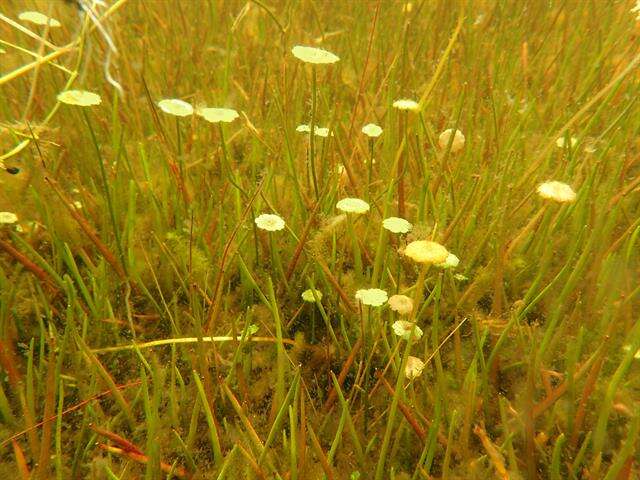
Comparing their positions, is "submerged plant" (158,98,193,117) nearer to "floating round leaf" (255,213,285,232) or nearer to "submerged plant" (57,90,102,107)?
"submerged plant" (57,90,102,107)

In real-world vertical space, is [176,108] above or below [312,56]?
below

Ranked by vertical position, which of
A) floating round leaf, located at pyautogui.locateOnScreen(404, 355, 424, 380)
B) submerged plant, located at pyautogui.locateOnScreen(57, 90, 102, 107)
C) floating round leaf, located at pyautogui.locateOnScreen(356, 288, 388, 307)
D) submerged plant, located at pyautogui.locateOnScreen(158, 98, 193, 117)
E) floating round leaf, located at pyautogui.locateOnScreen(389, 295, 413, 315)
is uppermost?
submerged plant, located at pyautogui.locateOnScreen(57, 90, 102, 107)

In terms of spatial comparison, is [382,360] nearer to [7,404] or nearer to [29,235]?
[7,404]

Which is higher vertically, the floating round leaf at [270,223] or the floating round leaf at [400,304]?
the floating round leaf at [270,223]

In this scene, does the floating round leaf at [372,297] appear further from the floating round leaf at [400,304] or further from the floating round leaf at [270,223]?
the floating round leaf at [270,223]

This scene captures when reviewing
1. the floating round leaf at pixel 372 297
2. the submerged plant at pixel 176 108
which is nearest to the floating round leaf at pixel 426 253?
the floating round leaf at pixel 372 297

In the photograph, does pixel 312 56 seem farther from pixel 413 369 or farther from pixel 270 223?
pixel 413 369

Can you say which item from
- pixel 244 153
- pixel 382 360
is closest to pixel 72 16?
pixel 244 153

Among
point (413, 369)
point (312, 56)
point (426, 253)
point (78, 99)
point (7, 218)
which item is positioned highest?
point (312, 56)

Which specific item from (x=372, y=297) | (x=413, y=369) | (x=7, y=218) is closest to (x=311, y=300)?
(x=372, y=297)

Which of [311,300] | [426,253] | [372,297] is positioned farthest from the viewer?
[311,300]

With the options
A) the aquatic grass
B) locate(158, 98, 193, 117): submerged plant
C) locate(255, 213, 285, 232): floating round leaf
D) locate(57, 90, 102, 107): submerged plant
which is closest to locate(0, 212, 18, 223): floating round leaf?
the aquatic grass
